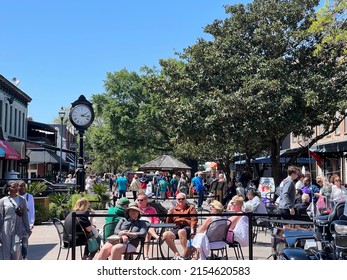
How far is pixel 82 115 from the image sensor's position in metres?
18.6

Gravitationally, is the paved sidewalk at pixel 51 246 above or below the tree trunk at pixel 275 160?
below

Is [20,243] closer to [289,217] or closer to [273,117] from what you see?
[289,217]

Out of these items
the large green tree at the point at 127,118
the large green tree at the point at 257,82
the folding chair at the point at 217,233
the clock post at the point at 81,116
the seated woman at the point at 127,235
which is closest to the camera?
the seated woman at the point at 127,235

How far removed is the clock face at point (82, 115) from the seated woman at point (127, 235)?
11075 millimetres

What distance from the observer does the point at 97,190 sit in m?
20.8

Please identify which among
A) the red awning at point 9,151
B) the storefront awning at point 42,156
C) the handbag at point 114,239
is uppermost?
the storefront awning at point 42,156

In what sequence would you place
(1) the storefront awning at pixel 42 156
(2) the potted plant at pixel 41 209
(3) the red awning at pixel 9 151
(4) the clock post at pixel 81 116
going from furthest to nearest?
(1) the storefront awning at pixel 42 156
(3) the red awning at pixel 9 151
(4) the clock post at pixel 81 116
(2) the potted plant at pixel 41 209

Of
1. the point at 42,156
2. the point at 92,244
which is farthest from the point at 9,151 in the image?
the point at 92,244

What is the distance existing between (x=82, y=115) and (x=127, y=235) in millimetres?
11758

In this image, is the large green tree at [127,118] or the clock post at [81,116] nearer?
the clock post at [81,116]

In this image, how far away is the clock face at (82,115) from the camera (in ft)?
60.5

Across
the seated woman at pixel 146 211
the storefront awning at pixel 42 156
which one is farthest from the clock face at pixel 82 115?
the storefront awning at pixel 42 156

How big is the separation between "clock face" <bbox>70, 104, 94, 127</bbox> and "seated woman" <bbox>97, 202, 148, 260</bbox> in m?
11.1

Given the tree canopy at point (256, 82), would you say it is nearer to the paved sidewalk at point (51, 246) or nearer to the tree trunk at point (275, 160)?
the tree trunk at point (275, 160)
